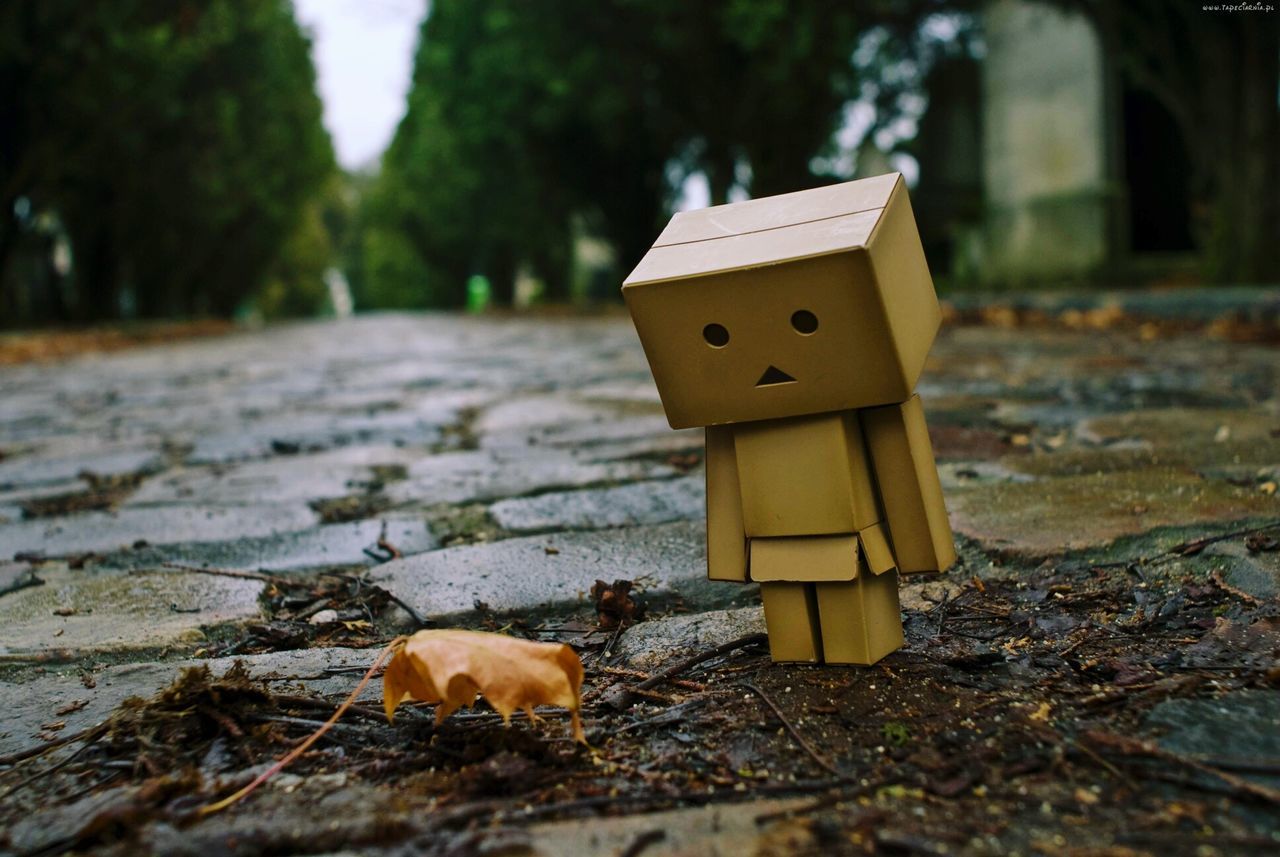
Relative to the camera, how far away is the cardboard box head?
1.33m

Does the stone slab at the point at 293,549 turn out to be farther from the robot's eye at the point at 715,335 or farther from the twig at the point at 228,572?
the robot's eye at the point at 715,335

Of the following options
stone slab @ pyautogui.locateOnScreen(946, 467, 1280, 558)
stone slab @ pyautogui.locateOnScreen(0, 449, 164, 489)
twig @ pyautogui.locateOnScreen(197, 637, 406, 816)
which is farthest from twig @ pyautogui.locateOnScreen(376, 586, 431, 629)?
stone slab @ pyautogui.locateOnScreen(0, 449, 164, 489)

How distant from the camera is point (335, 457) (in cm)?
381

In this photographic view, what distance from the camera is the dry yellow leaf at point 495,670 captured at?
126cm

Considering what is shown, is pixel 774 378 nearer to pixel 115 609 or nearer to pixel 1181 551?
pixel 1181 551

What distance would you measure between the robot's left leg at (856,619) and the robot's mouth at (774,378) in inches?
11.4

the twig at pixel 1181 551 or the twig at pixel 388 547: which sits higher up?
the twig at pixel 388 547

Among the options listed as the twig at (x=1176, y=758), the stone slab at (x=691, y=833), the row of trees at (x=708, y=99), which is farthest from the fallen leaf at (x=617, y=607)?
the row of trees at (x=708, y=99)

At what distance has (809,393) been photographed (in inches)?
55.4

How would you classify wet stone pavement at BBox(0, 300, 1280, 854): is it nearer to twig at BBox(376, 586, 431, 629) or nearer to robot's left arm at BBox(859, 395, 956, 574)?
twig at BBox(376, 586, 431, 629)

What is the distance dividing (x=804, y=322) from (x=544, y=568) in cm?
100

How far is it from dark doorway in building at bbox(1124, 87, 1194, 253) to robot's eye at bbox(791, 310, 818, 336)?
1508 centimetres

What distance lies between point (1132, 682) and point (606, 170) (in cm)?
2115

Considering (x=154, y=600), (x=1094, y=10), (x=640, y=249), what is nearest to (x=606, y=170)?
(x=640, y=249)
